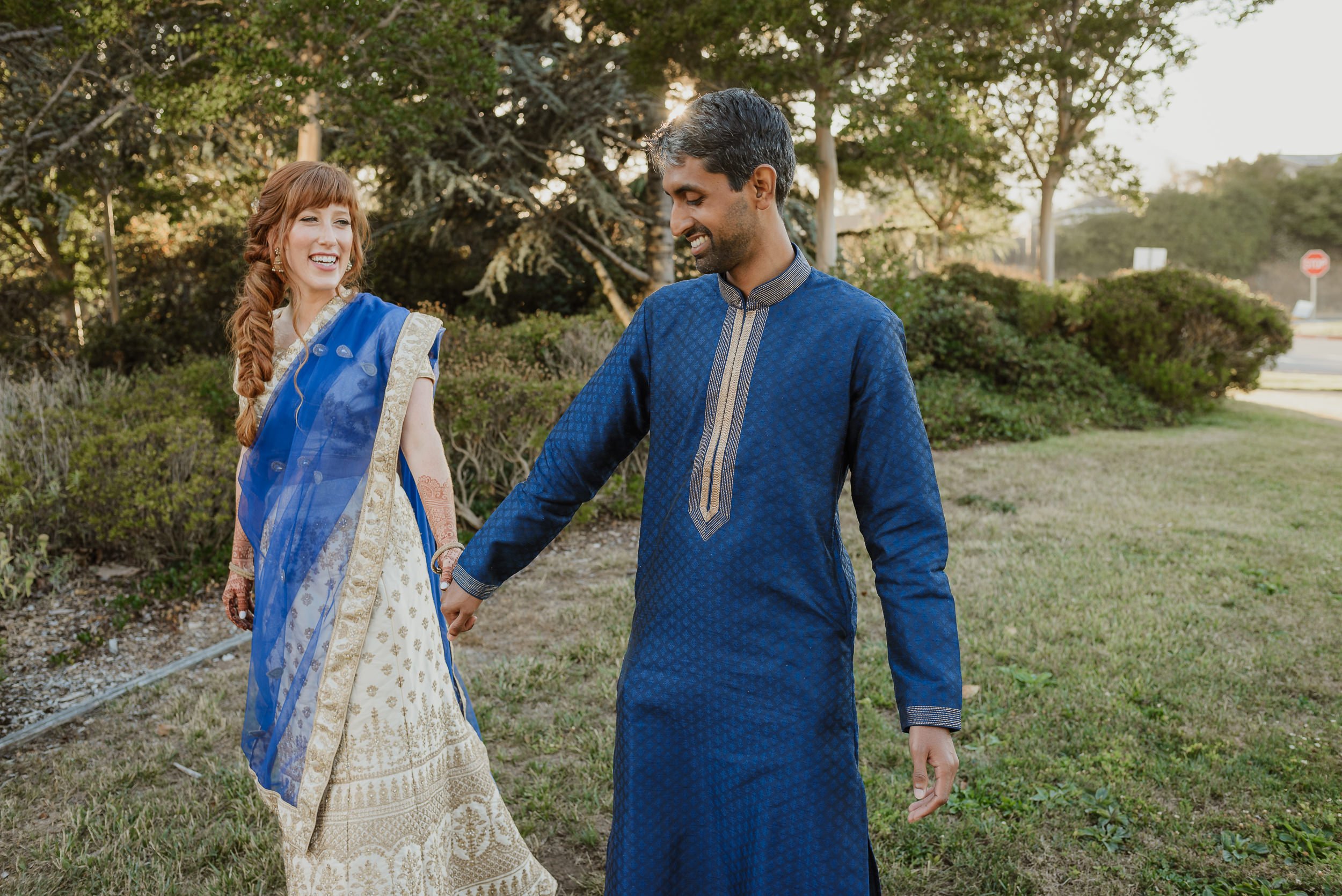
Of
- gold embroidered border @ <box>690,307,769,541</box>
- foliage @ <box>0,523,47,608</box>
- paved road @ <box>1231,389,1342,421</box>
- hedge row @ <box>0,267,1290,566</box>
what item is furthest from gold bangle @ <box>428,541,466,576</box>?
paved road @ <box>1231,389,1342,421</box>

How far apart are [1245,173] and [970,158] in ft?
105

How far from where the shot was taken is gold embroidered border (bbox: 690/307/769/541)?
1.77 meters

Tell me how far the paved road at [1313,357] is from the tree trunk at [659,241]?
12.3 metres

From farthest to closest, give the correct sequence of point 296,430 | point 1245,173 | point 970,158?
point 1245,173, point 970,158, point 296,430

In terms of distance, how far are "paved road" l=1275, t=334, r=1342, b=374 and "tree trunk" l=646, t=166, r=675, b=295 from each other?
1229 centimetres

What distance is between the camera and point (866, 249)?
12.2 m

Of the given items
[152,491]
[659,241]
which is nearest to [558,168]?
[659,241]

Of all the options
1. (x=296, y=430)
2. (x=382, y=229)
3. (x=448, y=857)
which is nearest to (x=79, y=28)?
(x=382, y=229)

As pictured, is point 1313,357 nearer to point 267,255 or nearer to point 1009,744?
point 1009,744

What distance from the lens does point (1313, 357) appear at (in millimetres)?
23844

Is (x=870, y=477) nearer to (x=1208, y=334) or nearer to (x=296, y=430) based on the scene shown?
(x=296, y=430)

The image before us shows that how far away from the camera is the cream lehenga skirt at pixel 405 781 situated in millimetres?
2072

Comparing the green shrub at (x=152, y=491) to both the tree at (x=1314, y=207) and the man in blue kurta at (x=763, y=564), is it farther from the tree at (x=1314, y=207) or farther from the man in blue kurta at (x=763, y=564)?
the tree at (x=1314, y=207)

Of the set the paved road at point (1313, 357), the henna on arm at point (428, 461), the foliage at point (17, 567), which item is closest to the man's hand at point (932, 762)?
the henna on arm at point (428, 461)
